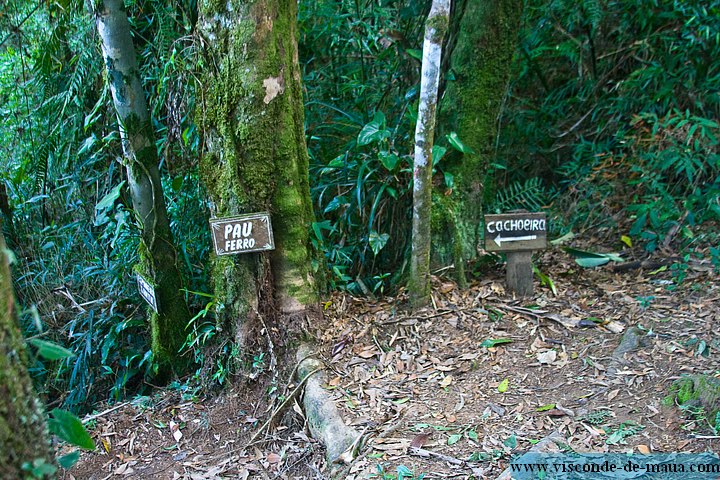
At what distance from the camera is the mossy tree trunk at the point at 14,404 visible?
1.29 meters

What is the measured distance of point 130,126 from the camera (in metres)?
3.41

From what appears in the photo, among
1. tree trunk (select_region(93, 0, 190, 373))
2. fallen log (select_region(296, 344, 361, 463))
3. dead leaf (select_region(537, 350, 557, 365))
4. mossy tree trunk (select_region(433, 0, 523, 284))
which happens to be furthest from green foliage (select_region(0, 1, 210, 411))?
dead leaf (select_region(537, 350, 557, 365))

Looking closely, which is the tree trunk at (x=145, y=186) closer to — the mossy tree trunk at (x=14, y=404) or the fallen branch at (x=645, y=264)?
the mossy tree trunk at (x=14, y=404)

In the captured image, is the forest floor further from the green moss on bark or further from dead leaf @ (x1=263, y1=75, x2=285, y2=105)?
dead leaf @ (x1=263, y1=75, x2=285, y2=105)

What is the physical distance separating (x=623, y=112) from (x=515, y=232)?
226cm

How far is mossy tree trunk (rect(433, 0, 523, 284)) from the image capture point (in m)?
3.83

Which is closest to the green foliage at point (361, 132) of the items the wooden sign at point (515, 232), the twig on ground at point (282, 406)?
the wooden sign at point (515, 232)

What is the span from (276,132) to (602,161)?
3.06m

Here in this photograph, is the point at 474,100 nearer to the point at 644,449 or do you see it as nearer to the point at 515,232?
the point at 515,232

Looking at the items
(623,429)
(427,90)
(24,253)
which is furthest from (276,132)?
(24,253)

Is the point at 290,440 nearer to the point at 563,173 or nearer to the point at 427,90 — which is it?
the point at 427,90

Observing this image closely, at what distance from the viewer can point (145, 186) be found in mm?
3494

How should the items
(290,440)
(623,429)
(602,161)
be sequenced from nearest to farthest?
1. (623,429)
2. (290,440)
3. (602,161)

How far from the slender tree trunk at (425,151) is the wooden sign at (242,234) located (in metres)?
0.83
